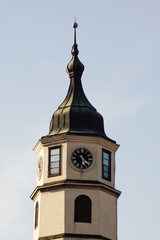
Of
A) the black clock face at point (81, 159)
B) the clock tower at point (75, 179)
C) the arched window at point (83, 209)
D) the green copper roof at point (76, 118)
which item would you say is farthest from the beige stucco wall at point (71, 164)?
the arched window at point (83, 209)

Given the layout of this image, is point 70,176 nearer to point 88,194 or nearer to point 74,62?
point 88,194

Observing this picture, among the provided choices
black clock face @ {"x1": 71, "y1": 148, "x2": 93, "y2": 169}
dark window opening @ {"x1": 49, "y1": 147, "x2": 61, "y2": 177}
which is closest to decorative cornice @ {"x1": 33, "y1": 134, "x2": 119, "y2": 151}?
dark window opening @ {"x1": 49, "y1": 147, "x2": 61, "y2": 177}

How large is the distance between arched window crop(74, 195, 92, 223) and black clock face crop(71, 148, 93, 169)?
203cm

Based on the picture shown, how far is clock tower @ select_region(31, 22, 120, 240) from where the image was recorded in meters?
65.3

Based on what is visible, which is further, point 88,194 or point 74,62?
point 74,62

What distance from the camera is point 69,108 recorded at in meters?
69.1

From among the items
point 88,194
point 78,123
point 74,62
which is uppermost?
point 74,62

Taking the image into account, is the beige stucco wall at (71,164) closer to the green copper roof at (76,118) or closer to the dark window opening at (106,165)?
the dark window opening at (106,165)

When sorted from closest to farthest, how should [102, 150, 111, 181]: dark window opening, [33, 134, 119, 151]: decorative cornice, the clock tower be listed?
the clock tower < [33, 134, 119, 151]: decorative cornice < [102, 150, 111, 181]: dark window opening

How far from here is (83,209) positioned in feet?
216

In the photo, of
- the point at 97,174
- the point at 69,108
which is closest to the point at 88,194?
the point at 97,174

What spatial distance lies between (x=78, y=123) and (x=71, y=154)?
2552mm

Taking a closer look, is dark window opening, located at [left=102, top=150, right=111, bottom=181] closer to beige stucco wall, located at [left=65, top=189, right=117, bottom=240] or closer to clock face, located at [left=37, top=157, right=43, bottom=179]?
beige stucco wall, located at [left=65, top=189, right=117, bottom=240]

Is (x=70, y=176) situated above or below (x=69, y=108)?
below
